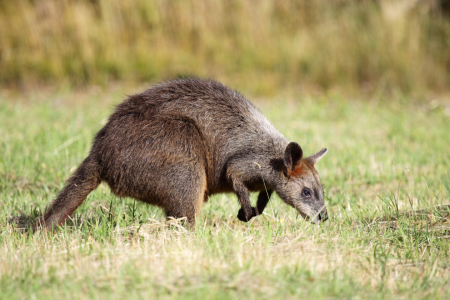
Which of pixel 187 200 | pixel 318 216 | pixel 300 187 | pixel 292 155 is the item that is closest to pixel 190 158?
pixel 187 200

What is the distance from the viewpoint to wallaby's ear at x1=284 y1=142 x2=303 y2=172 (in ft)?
14.7

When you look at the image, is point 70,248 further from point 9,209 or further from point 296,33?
point 296,33

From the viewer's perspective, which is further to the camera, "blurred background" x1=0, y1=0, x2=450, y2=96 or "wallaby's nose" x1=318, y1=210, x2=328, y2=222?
"blurred background" x1=0, y1=0, x2=450, y2=96

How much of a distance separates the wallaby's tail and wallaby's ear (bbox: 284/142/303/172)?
162cm

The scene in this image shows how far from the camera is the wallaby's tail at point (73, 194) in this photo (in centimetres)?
415

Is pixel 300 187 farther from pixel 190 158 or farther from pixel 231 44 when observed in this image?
pixel 231 44

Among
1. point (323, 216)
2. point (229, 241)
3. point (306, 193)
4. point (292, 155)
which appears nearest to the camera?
point (229, 241)

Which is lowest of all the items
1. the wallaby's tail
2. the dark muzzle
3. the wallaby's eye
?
the dark muzzle

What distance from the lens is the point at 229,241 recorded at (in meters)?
3.60

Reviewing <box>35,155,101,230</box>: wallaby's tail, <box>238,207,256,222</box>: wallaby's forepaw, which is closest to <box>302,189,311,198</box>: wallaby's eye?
<box>238,207,256,222</box>: wallaby's forepaw

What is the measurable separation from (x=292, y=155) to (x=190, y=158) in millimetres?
922

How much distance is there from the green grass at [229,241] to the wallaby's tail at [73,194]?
0.52 feet

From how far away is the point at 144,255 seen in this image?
333 centimetres

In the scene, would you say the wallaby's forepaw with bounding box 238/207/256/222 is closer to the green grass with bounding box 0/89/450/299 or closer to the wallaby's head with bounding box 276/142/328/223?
the green grass with bounding box 0/89/450/299
